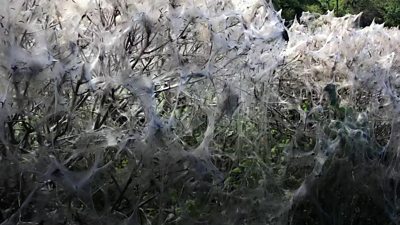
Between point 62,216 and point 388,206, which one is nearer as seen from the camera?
point 62,216

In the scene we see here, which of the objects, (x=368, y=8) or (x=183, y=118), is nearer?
(x=183, y=118)

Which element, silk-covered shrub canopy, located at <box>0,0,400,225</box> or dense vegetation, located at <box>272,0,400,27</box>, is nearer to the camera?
silk-covered shrub canopy, located at <box>0,0,400,225</box>

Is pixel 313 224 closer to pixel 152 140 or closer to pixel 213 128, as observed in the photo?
pixel 213 128

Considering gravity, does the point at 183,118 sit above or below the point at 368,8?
above

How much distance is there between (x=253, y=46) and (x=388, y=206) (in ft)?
7.68

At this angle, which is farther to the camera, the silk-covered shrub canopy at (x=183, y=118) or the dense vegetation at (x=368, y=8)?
the dense vegetation at (x=368, y=8)

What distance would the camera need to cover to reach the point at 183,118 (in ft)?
16.8

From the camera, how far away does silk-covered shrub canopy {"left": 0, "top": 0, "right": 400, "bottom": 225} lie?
4.44 m

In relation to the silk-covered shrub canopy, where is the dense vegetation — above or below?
below

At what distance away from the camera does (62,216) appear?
15.5 ft

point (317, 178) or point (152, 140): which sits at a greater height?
point (152, 140)

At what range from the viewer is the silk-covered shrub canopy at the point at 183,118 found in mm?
4438

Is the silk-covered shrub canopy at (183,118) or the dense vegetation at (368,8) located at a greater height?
the silk-covered shrub canopy at (183,118)

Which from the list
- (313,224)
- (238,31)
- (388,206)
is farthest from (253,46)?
(388,206)
